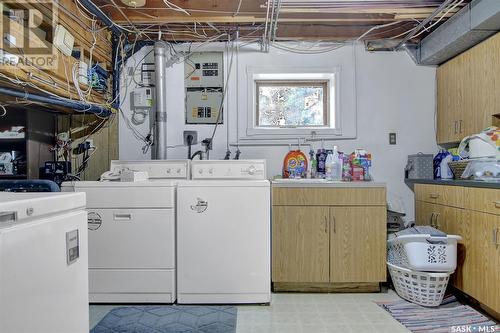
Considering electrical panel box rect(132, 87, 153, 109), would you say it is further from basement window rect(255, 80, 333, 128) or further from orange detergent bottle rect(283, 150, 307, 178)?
orange detergent bottle rect(283, 150, 307, 178)

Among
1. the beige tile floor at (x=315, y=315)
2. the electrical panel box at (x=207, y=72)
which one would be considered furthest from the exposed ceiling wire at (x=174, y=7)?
Result: the beige tile floor at (x=315, y=315)

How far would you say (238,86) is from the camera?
3152 millimetres

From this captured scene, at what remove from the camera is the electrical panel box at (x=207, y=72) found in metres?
3.15

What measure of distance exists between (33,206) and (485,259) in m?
2.30

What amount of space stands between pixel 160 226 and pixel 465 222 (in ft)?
6.47

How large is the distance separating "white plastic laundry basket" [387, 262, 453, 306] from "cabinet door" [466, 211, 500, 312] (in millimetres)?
162

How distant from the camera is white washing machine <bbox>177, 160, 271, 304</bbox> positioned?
2273 millimetres

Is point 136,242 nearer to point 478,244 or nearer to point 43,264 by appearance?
point 43,264

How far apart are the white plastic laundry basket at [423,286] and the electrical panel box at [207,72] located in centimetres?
214

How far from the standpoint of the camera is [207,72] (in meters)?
3.15

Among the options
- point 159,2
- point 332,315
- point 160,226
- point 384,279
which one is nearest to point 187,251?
point 160,226

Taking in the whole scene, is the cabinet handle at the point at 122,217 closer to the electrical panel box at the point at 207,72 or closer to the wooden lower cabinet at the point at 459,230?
the electrical panel box at the point at 207,72

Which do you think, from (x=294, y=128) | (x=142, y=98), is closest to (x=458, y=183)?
(x=294, y=128)

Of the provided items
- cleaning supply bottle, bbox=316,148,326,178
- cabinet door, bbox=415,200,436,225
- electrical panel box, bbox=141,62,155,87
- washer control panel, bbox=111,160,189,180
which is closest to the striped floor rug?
cabinet door, bbox=415,200,436,225
